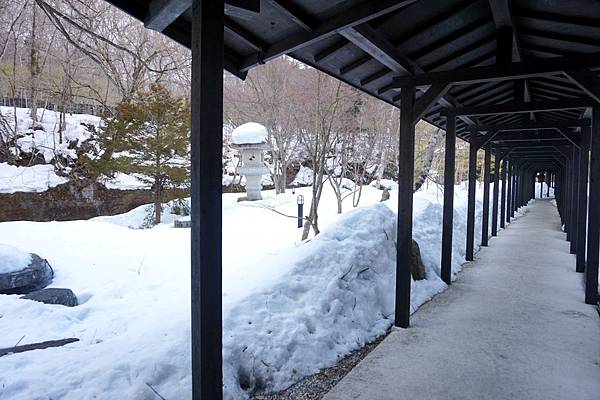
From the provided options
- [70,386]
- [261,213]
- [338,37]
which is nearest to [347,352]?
[70,386]

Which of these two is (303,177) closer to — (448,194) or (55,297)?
(448,194)

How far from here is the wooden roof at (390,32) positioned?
9.09 ft

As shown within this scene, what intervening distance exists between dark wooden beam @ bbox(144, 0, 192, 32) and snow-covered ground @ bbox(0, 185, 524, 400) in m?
2.38

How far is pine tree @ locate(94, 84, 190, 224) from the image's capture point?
12.8m

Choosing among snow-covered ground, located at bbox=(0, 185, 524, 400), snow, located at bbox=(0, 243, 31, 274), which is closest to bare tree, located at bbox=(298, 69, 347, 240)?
snow-covered ground, located at bbox=(0, 185, 524, 400)

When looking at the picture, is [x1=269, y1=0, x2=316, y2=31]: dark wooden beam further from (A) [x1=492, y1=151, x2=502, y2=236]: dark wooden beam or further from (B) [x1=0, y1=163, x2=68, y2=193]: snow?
(B) [x1=0, y1=163, x2=68, y2=193]: snow

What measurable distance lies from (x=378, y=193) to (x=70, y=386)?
19.7 meters

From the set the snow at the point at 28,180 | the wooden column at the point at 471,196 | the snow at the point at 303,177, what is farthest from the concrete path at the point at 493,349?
the snow at the point at 303,177

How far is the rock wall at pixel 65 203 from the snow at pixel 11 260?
447 inches

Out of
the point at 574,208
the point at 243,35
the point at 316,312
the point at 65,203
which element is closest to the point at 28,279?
the point at 316,312

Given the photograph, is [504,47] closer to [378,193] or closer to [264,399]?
[264,399]

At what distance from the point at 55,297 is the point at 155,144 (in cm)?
933

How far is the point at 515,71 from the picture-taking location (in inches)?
158

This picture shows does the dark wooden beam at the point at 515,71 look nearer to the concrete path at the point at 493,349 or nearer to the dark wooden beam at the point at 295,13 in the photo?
the dark wooden beam at the point at 295,13
